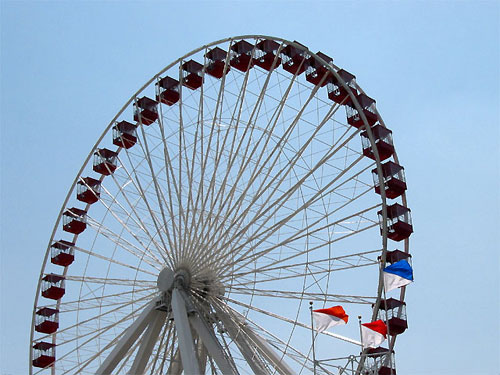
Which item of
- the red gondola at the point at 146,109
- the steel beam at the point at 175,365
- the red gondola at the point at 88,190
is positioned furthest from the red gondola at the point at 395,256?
the red gondola at the point at 88,190

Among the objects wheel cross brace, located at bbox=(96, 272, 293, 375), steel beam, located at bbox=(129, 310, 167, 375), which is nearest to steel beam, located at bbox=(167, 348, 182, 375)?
wheel cross brace, located at bbox=(96, 272, 293, 375)

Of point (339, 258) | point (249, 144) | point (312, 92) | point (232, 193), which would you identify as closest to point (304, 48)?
point (312, 92)

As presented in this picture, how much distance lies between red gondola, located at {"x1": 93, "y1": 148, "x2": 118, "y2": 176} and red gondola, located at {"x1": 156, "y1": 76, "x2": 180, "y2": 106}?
3.05 metres

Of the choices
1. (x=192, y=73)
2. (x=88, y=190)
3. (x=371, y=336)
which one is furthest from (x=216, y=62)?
(x=371, y=336)

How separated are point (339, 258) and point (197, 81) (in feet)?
27.6

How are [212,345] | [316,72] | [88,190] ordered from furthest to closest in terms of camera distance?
1. [88,190]
2. [316,72]
3. [212,345]

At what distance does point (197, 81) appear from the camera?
2894 cm

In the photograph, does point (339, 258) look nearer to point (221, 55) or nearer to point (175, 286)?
point (175, 286)

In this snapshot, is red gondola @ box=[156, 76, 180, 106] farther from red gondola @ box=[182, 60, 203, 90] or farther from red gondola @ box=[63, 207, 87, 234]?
red gondola @ box=[63, 207, 87, 234]

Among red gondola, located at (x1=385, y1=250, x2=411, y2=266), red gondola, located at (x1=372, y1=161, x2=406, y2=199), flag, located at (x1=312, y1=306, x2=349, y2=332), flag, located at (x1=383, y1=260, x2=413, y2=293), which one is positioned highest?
red gondola, located at (x1=372, y1=161, x2=406, y2=199)

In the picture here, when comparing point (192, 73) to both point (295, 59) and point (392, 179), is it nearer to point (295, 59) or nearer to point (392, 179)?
point (295, 59)

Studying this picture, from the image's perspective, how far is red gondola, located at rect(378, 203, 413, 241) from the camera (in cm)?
2489

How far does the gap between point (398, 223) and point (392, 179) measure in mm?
1387

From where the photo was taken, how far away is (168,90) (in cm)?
2953
